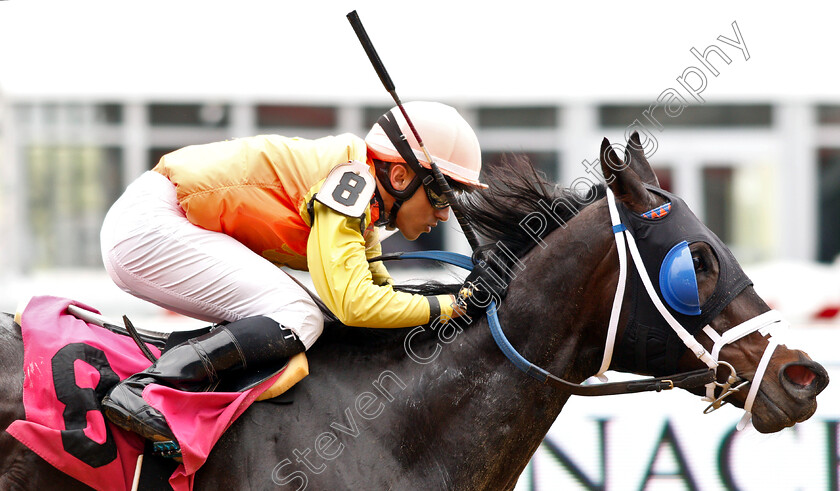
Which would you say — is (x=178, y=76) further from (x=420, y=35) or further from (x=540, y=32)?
(x=540, y=32)

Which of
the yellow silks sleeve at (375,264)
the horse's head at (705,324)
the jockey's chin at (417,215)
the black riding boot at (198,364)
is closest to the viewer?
the black riding boot at (198,364)

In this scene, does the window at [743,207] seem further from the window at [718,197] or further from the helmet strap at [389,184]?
the helmet strap at [389,184]

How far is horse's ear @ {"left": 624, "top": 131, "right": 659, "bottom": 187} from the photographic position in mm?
2828

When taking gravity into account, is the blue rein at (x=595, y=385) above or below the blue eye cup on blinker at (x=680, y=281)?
below

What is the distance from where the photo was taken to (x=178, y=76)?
9.80 metres

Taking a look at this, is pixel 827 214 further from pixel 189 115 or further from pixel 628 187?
pixel 628 187

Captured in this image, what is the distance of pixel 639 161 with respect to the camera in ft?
9.45

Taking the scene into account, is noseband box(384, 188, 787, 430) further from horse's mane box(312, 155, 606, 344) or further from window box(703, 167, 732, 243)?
window box(703, 167, 732, 243)

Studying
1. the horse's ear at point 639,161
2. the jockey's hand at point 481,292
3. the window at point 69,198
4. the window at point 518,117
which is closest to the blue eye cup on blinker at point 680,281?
the horse's ear at point 639,161

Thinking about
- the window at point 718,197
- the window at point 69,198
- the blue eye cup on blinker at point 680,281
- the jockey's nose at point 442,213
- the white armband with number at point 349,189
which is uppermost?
the white armband with number at point 349,189

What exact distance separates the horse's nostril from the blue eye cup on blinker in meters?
0.31

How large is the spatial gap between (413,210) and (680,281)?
2.94 feet

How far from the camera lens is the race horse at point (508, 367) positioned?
2.55 meters

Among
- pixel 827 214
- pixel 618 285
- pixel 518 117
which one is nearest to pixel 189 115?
pixel 518 117
